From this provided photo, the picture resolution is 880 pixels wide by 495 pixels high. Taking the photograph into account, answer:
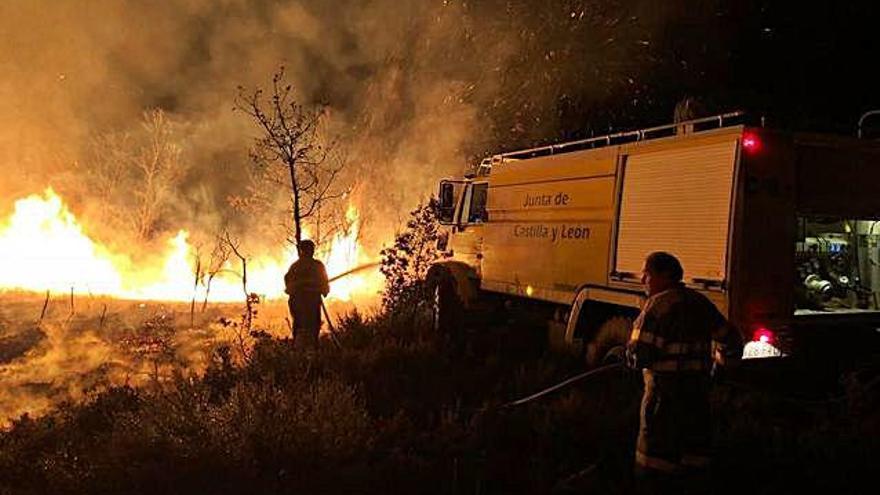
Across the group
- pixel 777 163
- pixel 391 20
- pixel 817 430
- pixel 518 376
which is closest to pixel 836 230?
pixel 777 163

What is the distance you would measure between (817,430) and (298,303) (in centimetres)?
571

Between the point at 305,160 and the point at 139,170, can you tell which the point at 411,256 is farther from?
the point at 139,170

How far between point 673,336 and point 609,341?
10.8 ft

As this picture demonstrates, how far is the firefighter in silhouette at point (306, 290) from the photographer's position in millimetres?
8766

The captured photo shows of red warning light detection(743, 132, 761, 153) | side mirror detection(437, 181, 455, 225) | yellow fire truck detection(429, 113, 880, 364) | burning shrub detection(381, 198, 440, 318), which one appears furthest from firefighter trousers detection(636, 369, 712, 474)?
burning shrub detection(381, 198, 440, 318)

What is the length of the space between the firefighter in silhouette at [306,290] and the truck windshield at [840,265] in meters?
5.20

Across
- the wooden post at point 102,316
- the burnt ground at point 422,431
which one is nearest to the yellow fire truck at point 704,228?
the burnt ground at point 422,431

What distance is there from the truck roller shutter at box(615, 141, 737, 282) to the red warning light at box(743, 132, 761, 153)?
0.34 ft

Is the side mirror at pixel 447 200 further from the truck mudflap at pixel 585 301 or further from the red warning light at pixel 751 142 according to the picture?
the red warning light at pixel 751 142

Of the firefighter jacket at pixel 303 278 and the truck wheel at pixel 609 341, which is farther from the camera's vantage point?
the firefighter jacket at pixel 303 278

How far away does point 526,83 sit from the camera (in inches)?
458

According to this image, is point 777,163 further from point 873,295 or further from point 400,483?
point 400,483

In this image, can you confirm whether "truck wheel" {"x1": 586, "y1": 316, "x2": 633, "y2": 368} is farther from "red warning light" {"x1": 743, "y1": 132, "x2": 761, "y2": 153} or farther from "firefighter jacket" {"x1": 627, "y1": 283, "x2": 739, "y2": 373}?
"firefighter jacket" {"x1": 627, "y1": 283, "x2": 739, "y2": 373}

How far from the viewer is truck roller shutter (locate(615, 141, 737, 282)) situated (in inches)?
237
